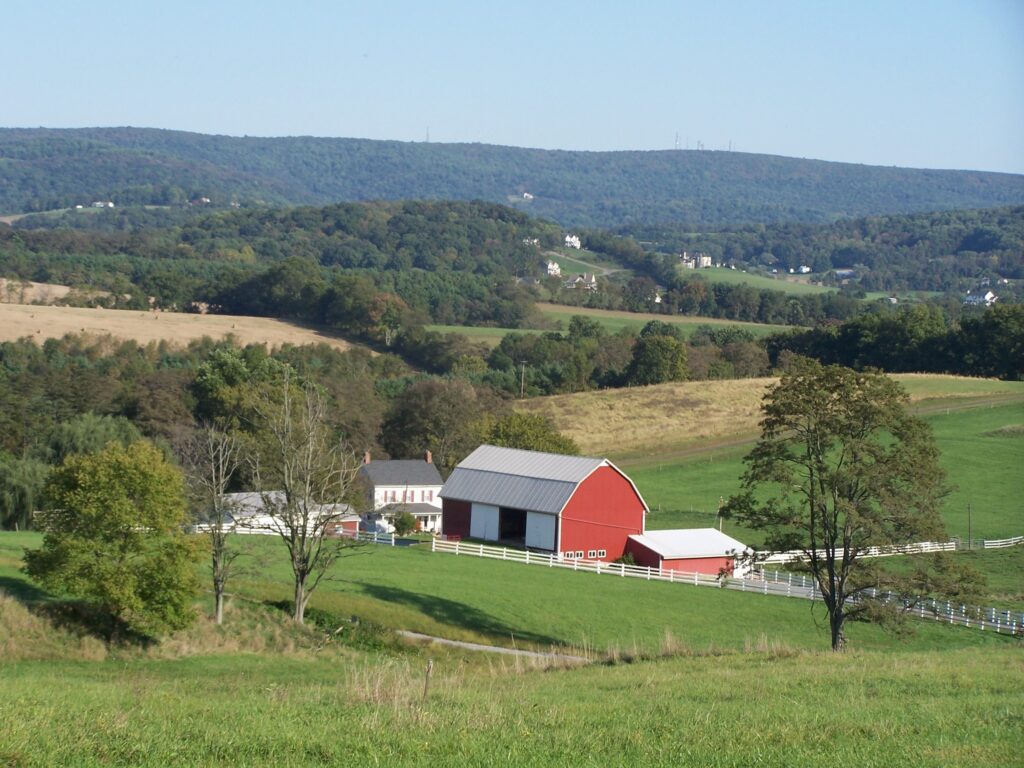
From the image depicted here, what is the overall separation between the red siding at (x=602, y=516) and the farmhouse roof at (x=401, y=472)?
14777mm

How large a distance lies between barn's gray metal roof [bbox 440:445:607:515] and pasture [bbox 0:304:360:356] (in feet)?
179

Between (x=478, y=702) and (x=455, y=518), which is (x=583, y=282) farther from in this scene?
(x=478, y=702)

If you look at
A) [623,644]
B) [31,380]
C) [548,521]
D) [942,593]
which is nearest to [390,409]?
[31,380]

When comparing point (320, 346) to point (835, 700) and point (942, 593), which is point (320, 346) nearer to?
point (942, 593)

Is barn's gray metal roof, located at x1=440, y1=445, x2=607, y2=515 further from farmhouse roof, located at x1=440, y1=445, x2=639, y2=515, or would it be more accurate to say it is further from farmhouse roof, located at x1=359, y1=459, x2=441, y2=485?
farmhouse roof, located at x1=359, y1=459, x2=441, y2=485

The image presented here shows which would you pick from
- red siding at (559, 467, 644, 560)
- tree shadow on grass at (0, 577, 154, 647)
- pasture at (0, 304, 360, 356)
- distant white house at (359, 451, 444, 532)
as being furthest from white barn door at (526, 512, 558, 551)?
pasture at (0, 304, 360, 356)

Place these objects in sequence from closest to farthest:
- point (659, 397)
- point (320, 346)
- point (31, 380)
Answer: point (31, 380), point (659, 397), point (320, 346)

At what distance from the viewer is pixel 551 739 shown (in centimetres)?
1155

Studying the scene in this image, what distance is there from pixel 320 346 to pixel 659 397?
30.6 metres

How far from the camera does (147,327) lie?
103 meters

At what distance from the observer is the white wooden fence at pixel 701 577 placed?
34.6 m

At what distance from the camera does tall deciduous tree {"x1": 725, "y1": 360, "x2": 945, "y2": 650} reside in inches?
1069

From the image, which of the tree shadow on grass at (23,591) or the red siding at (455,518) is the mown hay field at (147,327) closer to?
the red siding at (455,518)

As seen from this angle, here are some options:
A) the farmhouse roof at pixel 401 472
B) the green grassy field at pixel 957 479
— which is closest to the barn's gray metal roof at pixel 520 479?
the green grassy field at pixel 957 479
